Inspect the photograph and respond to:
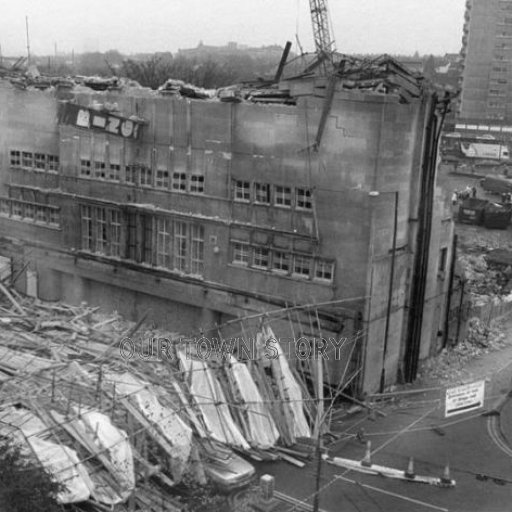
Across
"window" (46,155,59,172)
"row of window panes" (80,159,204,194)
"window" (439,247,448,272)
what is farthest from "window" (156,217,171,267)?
"window" (439,247,448,272)

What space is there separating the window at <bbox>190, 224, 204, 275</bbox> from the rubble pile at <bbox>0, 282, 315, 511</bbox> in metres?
4.34

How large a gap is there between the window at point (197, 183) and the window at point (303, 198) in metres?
4.47

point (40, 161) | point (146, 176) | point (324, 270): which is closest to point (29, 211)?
point (40, 161)

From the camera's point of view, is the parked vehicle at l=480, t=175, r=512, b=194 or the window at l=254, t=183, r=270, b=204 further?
the parked vehicle at l=480, t=175, r=512, b=194

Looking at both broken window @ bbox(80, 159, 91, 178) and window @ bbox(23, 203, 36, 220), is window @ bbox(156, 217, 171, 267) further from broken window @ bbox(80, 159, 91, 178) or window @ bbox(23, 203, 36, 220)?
window @ bbox(23, 203, 36, 220)

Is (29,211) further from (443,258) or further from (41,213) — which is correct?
(443,258)

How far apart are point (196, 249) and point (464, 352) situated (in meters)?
13.1

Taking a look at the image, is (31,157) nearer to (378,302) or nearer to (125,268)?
(125,268)

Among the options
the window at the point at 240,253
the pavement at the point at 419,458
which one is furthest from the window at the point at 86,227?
the pavement at the point at 419,458

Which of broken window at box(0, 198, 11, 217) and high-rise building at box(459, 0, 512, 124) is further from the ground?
high-rise building at box(459, 0, 512, 124)

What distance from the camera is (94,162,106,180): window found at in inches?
1325

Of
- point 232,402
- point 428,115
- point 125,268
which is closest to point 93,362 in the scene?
point 232,402

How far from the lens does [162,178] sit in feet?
104

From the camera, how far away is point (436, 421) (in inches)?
1052
